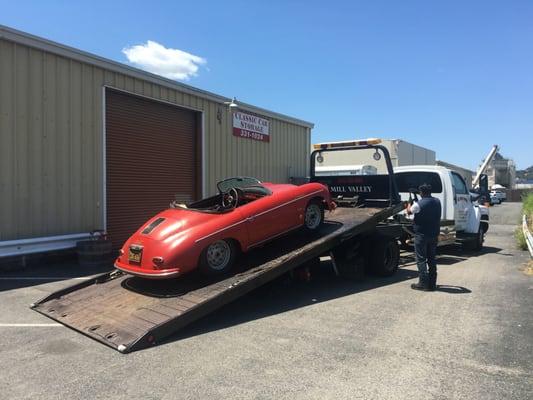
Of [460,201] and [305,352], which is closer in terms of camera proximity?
[305,352]

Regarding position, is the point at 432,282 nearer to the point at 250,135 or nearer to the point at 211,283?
the point at 211,283

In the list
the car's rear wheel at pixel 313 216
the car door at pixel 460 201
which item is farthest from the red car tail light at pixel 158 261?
the car door at pixel 460 201

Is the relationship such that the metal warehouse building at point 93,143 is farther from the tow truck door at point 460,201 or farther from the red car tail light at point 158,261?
the tow truck door at point 460,201

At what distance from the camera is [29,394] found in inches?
151

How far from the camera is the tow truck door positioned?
1172cm

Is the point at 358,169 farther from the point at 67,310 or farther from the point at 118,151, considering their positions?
the point at 67,310

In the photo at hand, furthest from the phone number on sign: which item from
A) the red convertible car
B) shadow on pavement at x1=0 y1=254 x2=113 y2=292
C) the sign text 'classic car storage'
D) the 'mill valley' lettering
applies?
the red convertible car

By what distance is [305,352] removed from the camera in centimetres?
477

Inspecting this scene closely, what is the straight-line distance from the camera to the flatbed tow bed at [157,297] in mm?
5027

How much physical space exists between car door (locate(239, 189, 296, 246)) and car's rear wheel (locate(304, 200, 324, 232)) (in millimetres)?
418

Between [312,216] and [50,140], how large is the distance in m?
5.73

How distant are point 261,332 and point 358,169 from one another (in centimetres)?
1101

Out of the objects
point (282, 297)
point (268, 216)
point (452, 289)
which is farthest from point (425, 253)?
point (268, 216)

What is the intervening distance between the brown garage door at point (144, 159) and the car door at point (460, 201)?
7087 mm
